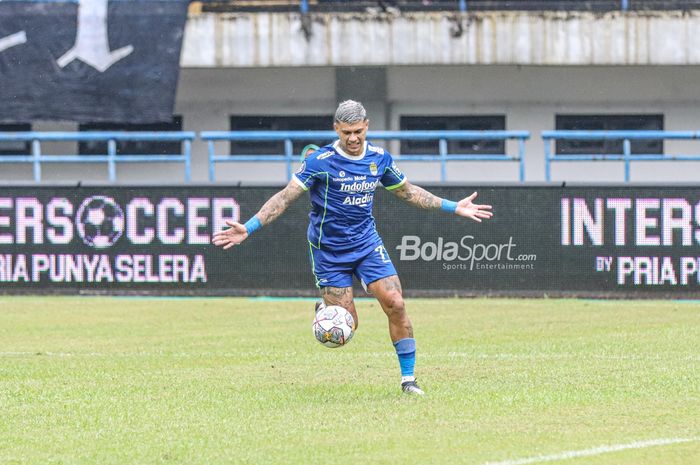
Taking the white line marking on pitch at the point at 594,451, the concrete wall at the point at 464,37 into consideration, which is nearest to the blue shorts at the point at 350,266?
the white line marking on pitch at the point at 594,451

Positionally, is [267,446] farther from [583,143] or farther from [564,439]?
[583,143]

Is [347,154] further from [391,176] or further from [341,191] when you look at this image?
[391,176]

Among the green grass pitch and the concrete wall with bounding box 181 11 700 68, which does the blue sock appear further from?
the concrete wall with bounding box 181 11 700 68

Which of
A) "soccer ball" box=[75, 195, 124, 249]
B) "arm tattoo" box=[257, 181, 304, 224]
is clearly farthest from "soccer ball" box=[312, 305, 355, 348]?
"soccer ball" box=[75, 195, 124, 249]

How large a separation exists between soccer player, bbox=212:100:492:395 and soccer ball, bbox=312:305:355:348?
0.19 m

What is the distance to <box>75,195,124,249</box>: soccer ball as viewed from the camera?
2112 centimetres

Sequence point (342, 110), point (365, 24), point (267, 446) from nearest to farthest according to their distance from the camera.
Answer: point (267, 446) < point (342, 110) < point (365, 24)

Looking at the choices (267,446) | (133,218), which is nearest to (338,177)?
(267,446)

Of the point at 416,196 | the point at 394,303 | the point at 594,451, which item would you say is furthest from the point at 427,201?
the point at 594,451

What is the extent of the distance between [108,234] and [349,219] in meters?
11.4

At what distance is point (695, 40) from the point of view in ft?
82.4

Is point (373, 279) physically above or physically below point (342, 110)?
below

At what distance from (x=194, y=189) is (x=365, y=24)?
574 cm

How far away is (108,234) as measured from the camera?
832 inches
